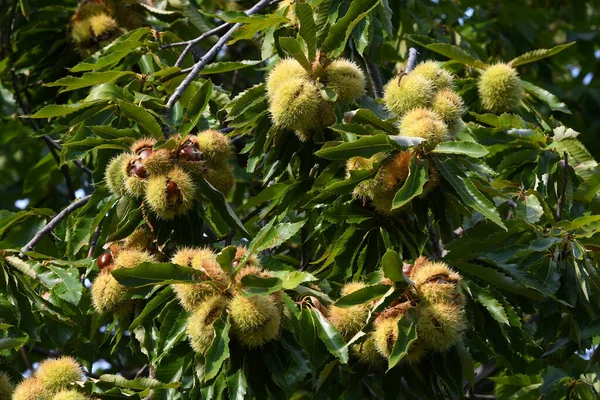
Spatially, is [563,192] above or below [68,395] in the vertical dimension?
above

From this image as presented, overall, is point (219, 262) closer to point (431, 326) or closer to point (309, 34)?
point (431, 326)


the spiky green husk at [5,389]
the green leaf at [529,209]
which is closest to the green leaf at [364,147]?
the green leaf at [529,209]

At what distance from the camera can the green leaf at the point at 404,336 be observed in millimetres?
2344

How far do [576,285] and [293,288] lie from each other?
3.19 feet

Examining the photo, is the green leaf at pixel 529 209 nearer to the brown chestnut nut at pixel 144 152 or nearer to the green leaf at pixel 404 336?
the green leaf at pixel 404 336

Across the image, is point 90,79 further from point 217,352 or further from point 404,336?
point 404,336

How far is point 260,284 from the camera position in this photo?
2.48 m

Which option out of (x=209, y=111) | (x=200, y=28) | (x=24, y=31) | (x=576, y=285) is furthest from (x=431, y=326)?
(x=24, y=31)

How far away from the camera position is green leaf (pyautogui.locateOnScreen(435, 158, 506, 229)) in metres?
2.60

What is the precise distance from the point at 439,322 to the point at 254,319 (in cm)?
48

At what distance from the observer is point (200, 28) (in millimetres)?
4438

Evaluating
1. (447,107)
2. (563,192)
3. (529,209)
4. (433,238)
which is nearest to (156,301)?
(433,238)

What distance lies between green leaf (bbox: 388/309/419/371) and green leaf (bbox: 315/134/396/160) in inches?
18.0

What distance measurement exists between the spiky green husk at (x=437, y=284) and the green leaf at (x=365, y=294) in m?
0.09
